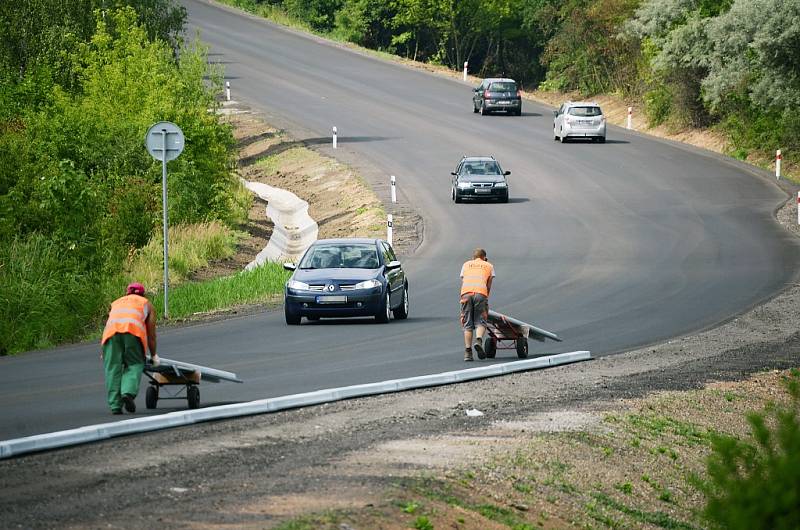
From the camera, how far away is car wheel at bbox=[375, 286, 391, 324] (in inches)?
989

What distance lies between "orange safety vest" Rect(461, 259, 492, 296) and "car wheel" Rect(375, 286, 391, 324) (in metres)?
4.53

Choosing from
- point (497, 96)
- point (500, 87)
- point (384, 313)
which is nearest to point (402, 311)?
point (384, 313)

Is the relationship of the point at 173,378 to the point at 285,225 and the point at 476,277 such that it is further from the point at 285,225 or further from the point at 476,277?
the point at 285,225

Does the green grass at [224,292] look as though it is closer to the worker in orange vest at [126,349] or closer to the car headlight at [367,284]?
the car headlight at [367,284]

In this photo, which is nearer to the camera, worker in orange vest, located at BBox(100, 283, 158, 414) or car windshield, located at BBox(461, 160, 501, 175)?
worker in orange vest, located at BBox(100, 283, 158, 414)

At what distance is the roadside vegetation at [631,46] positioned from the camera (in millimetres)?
50250

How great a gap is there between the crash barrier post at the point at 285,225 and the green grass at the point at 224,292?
229cm

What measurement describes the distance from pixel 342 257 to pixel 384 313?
1.69 meters

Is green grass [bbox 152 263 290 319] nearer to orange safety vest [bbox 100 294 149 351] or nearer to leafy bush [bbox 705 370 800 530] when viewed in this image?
orange safety vest [bbox 100 294 149 351]

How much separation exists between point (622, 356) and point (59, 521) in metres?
12.9

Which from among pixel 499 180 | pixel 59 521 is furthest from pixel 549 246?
pixel 59 521

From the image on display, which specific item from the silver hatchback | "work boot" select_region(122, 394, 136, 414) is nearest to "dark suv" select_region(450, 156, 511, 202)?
the silver hatchback

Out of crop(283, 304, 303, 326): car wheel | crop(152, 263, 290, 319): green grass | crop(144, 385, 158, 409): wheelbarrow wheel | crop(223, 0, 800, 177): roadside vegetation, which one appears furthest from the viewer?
crop(223, 0, 800, 177): roadside vegetation

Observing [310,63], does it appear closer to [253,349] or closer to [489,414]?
[253,349]
